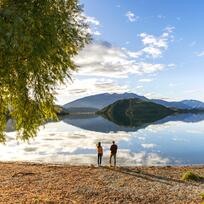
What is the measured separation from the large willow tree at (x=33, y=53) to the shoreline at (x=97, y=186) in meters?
5.92

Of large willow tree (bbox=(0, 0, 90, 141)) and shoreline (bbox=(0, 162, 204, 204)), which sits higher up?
large willow tree (bbox=(0, 0, 90, 141))

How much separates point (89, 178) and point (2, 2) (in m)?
19.2

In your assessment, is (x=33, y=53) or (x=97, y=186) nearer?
(x=33, y=53)

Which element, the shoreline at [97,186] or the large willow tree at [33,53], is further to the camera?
the shoreline at [97,186]

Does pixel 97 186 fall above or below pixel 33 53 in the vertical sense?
below

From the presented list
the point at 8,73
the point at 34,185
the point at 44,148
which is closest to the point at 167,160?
the point at 44,148

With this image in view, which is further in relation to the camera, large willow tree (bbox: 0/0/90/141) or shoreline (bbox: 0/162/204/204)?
shoreline (bbox: 0/162/204/204)

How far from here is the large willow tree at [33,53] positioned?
1527 centimetres

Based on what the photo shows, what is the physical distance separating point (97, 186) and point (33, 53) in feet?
51.0

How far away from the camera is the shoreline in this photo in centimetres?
2473

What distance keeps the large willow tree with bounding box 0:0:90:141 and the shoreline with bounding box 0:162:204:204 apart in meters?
5.92

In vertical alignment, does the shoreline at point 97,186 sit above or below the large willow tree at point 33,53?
below

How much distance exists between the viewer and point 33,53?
1590cm

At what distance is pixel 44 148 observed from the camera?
7025 centimetres
